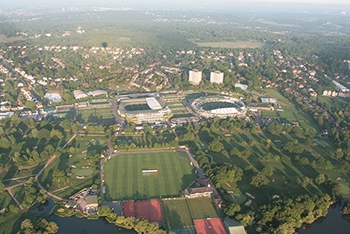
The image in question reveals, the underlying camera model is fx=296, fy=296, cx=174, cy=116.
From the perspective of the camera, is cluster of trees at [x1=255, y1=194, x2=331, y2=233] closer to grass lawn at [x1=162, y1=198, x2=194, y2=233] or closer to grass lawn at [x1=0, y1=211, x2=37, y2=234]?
grass lawn at [x1=162, y1=198, x2=194, y2=233]

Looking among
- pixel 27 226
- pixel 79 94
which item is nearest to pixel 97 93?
pixel 79 94

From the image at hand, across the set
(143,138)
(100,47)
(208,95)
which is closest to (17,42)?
(100,47)

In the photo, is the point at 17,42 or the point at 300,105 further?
the point at 17,42

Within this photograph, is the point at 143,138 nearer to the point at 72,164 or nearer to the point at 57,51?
the point at 72,164

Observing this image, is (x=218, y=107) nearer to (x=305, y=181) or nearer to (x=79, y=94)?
(x=305, y=181)

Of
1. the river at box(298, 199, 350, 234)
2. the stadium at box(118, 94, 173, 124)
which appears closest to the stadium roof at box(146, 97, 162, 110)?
the stadium at box(118, 94, 173, 124)

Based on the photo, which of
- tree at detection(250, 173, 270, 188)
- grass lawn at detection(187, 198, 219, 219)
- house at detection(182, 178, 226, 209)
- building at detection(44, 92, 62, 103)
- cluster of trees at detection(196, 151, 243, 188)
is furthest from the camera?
building at detection(44, 92, 62, 103)
